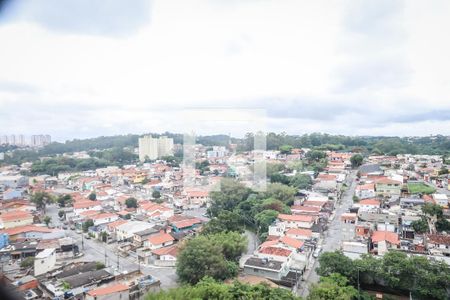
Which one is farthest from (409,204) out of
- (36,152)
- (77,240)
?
(36,152)

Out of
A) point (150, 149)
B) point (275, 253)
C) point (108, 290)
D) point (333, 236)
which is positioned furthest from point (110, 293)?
point (150, 149)

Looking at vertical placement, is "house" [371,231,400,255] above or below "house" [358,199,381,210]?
below

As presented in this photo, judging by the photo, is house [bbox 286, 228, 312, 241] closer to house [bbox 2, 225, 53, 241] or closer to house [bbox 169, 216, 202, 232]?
house [bbox 169, 216, 202, 232]

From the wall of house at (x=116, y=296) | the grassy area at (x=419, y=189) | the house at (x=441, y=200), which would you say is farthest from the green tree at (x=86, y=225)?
the grassy area at (x=419, y=189)

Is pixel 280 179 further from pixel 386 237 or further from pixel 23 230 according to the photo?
pixel 23 230

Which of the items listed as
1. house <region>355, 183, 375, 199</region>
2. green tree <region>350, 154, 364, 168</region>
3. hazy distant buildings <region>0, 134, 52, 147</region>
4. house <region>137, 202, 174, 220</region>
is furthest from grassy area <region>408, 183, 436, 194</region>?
hazy distant buildings <region>0, 134, 52, 147</region>

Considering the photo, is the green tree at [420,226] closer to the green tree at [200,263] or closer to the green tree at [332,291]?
the green tree at [332,291]

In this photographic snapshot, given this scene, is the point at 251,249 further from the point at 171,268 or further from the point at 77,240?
the point at 77,240
